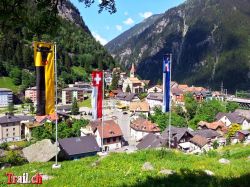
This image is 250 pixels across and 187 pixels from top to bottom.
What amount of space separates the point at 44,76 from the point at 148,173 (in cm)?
805

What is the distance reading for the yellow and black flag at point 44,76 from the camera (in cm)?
1911

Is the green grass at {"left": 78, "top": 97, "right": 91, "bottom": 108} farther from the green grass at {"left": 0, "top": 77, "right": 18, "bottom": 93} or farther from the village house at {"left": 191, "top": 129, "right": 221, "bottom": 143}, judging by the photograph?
the village house at {"left": 191, "top": 129, "right": 221, "bottom": 143}

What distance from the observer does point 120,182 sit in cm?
1345

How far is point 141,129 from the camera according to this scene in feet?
→ 237

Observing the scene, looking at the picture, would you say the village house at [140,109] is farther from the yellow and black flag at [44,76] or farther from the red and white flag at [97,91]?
the yellow and black flag at [44,76]

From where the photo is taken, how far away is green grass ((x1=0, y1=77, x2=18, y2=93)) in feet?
452

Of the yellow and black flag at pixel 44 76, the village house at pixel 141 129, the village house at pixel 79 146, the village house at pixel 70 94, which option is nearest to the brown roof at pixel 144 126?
the village house at pixel 141 129

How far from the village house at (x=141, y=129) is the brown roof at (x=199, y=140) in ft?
43.8

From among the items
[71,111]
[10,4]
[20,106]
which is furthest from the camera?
[20,106]

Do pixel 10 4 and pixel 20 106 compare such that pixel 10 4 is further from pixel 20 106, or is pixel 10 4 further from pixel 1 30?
pixel 20 106

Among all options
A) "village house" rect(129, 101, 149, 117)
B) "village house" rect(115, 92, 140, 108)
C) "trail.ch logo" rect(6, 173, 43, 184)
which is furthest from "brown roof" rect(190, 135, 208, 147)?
"village house" rect(115, 92, 140, 108)

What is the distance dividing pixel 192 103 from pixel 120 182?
76560 mm

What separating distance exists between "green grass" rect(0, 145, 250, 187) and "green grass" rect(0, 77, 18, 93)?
122630 mm

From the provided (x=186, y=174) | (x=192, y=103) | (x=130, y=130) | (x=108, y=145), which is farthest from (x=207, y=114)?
(x=186, y=174)
